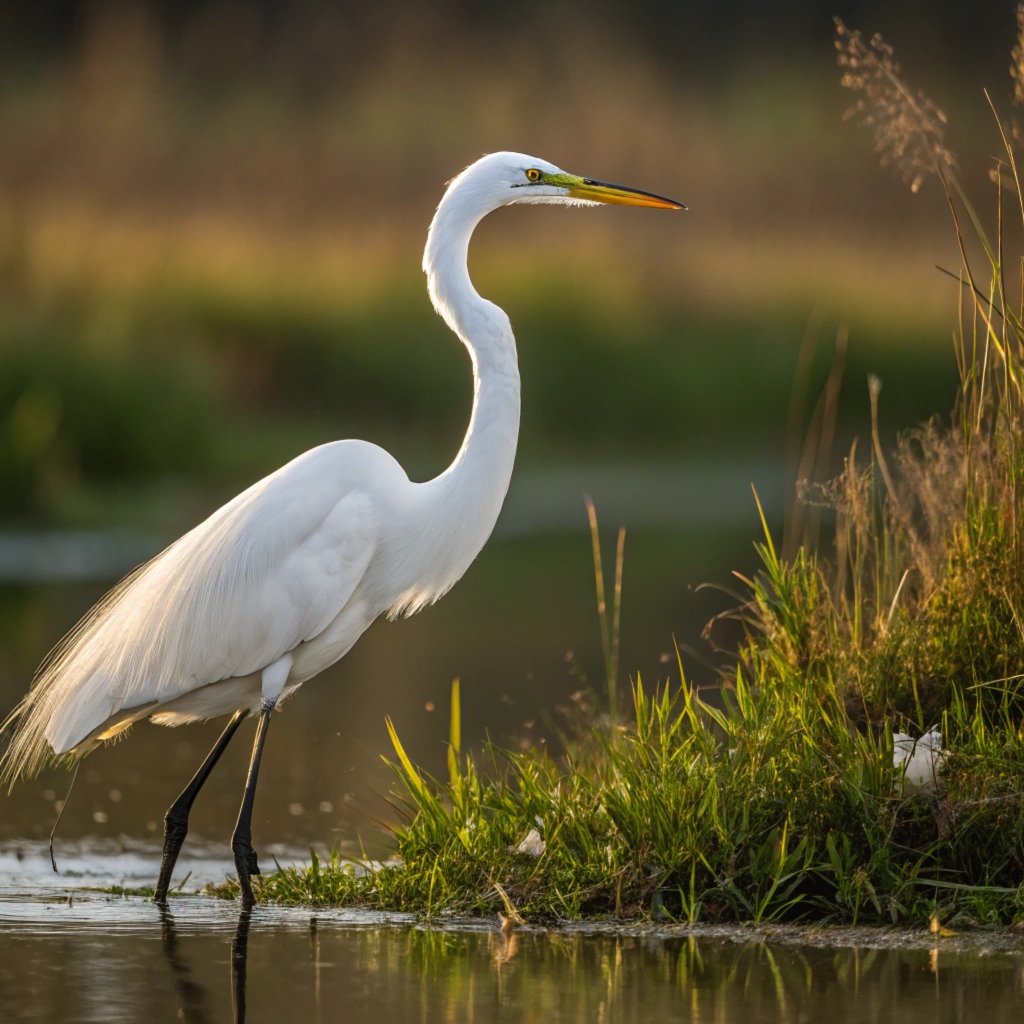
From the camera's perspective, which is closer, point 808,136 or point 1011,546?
point 1011,546

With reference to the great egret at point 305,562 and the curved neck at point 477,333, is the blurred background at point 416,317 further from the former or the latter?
the curved neck at point 477,333

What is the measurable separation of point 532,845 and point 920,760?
33.0 inches

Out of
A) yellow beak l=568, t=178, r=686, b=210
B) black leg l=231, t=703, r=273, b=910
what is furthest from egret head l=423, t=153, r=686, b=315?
black leg l=231, t=703, r=273, b=910

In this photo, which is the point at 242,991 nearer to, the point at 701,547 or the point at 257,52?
the point at 701,547

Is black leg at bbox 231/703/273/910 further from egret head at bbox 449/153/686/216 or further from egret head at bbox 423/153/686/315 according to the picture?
egret head at bbox 449/153/686/216

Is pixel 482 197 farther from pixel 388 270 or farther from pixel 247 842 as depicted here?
pixel 388 270

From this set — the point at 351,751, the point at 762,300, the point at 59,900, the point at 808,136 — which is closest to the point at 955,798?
the point at 59,900

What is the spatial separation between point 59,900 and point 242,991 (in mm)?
1034

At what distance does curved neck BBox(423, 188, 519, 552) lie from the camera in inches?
188

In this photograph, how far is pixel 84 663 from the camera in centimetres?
495

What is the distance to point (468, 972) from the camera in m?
3.71

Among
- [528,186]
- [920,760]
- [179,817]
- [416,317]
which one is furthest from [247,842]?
[416,317]

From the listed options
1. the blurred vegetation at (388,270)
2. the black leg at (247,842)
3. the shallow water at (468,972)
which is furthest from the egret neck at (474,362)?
the blurred vegetation at (388,270)

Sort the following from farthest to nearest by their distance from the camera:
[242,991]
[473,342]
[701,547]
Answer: [701,547], [473,342], [242,991]
